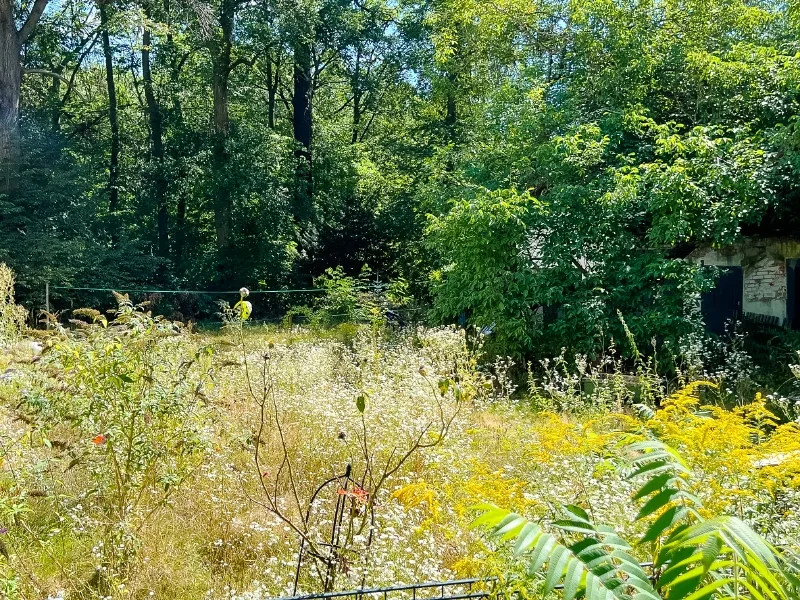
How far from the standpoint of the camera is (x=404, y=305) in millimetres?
14422

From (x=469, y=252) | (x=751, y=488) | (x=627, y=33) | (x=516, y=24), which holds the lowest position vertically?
(x=751, y=488)

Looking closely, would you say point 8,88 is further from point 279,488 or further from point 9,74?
point 279,488

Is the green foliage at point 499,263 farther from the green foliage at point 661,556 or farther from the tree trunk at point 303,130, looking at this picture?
the tree trunk at point 303,130

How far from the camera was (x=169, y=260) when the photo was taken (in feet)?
59.0

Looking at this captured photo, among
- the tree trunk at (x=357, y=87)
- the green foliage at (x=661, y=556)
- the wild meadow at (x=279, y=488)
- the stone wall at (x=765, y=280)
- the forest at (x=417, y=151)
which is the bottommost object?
the wild meadow at (x=279, y=488)

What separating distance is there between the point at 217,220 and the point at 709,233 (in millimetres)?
13229

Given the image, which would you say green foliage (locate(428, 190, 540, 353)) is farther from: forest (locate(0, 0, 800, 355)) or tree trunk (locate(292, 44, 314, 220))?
tree trunk (locate(292, 44, 314, 220))

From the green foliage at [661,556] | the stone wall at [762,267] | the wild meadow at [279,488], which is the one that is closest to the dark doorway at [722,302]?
the stone wall at [762,267]

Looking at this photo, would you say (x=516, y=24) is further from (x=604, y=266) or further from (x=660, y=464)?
(x=660, y=464)

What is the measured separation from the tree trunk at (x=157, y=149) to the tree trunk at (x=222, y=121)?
1674 millimetres

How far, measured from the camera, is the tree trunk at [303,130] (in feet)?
63.7

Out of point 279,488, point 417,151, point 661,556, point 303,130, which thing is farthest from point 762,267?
point 303,130

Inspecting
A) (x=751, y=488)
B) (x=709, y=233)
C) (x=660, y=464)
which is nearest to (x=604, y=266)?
(x=709, y=233)

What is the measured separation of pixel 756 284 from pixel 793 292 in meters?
0.57
